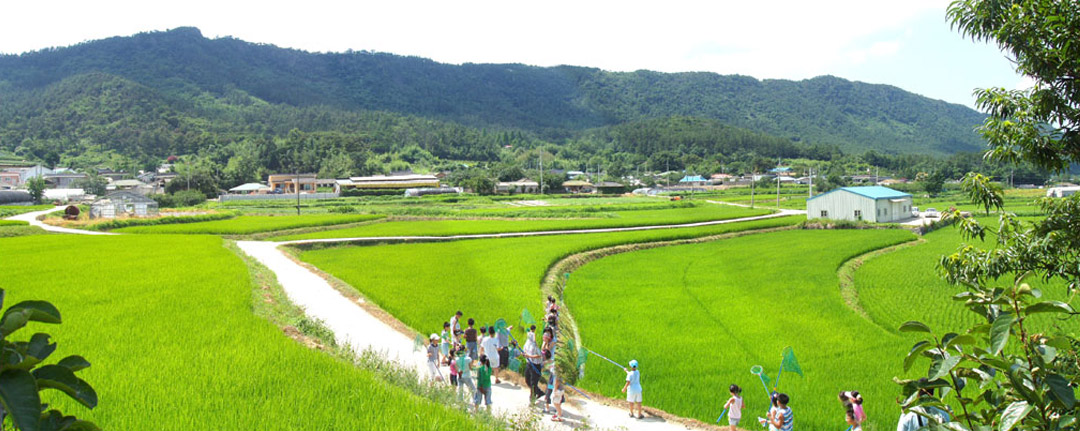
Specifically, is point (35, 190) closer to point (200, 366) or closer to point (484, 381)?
point (200, 366)

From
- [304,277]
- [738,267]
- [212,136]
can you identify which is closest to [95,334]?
[304,277]

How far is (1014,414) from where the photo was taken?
2.62 m

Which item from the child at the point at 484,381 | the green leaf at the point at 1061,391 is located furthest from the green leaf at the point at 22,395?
the child at the point at 484,381

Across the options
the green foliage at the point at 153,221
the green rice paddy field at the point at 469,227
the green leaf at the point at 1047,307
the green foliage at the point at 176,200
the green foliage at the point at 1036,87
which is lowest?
the green rice paddy field at the point at 469,227

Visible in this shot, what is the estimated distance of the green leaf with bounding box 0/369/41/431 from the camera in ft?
7.18

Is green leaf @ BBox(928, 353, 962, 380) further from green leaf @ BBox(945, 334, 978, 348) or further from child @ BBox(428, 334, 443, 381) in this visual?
child @ BBox(428, 334, 443, 381)

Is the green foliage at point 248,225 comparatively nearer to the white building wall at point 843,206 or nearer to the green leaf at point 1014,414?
the white building wall at point 843,206

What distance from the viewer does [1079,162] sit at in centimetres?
673

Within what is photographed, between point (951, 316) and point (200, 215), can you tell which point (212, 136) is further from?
point (951, 316)

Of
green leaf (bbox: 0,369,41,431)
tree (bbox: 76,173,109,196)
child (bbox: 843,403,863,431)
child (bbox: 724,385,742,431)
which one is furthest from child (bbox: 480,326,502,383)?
tree (bbox: 76,173,109,196)

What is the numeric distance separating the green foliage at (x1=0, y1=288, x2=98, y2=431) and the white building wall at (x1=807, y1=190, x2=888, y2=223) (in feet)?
172

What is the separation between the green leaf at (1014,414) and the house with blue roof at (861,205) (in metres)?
50.3

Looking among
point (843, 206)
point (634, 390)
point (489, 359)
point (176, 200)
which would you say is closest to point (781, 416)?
point (634, 390)

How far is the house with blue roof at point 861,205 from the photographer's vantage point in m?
48.0
